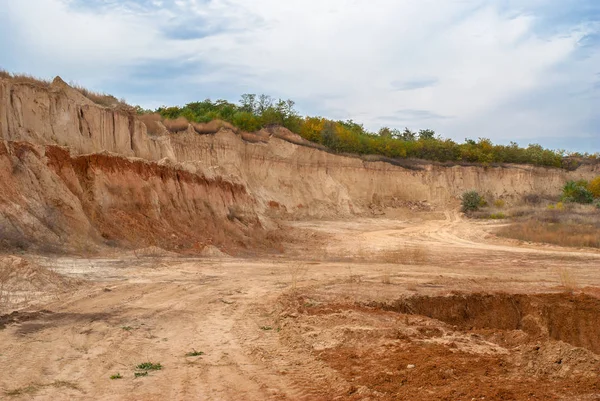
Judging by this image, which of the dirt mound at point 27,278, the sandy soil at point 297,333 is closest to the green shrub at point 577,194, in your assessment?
the sandy soil at point 297,333

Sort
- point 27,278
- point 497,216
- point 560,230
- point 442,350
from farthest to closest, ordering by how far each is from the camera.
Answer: point 497,216 → point 560,230 → point 27,278 → point 442,350

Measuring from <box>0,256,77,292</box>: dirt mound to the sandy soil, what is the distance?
35 cm

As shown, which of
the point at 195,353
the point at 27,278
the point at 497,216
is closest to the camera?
the point at 195,353

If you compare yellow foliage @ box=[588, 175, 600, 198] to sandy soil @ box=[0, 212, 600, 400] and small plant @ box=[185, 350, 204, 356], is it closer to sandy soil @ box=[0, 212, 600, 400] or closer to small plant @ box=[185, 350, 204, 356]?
sandy soil @ box=[0, 212, 600, 400]

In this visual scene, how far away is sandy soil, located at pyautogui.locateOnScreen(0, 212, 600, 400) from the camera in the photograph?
500 cm

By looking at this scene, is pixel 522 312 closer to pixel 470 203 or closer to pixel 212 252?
pixel 212 252

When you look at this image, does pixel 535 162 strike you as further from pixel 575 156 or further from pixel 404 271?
pixel 404 271

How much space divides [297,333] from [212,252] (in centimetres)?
990

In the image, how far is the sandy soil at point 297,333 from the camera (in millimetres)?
4996

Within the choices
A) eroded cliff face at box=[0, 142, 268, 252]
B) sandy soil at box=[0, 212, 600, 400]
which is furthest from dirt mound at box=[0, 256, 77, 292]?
eroded cliff face at box=[0, 142, 268, 252]

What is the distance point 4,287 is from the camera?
→ 9.02m

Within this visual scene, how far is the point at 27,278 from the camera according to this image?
31.2ft

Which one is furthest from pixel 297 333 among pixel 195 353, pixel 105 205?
pixel 105 205

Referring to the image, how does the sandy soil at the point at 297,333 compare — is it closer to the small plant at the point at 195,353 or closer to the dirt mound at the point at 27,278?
the small plant at the point at 195,353
